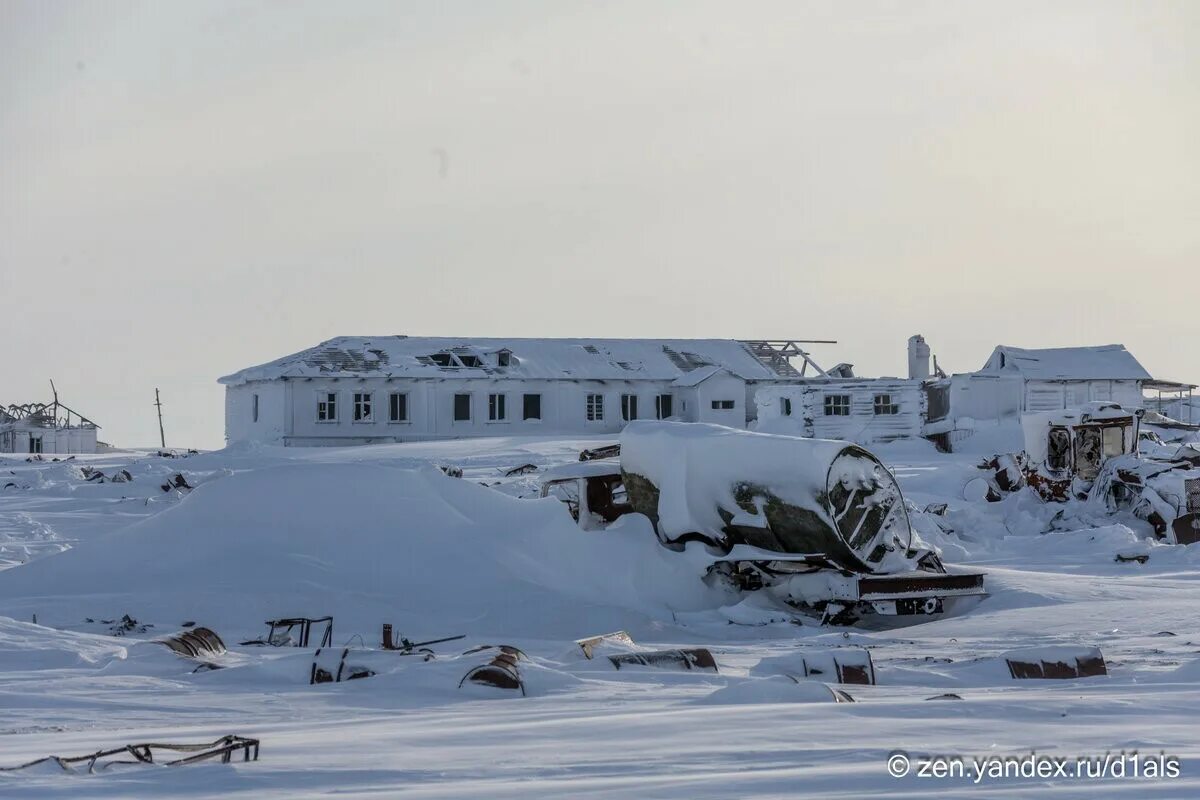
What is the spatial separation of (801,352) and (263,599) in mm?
43766

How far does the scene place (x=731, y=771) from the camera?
5715 mm

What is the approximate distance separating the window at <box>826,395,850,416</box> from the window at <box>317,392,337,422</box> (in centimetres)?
1504

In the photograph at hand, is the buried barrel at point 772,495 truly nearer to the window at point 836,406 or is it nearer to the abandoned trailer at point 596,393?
the abandoned trailer at point 596,393

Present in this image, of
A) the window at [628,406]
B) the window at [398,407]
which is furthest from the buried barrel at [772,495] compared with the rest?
the window at [628,406]

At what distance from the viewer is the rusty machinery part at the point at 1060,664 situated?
367 inches

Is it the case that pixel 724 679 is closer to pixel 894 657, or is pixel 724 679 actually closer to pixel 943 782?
pixel 894 657

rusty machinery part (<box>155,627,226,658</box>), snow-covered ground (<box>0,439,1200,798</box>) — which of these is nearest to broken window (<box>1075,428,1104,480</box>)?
snow-covered ground (<box>0,439,1200,798</box>)

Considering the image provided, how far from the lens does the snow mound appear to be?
43.0 ft

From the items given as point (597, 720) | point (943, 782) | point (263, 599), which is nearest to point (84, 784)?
point (597, 720)

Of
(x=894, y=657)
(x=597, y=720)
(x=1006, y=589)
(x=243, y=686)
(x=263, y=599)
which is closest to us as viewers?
(x=597, y=720)

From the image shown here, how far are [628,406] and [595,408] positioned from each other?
3.66 feet

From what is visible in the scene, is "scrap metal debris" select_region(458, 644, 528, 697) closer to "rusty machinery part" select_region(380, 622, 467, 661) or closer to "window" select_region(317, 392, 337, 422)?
"rusty machinery part" select_region(380, 622, 467, 661)

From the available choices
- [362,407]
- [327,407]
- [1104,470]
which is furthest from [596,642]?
[362,407]

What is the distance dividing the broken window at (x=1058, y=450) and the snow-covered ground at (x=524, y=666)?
467 cm
